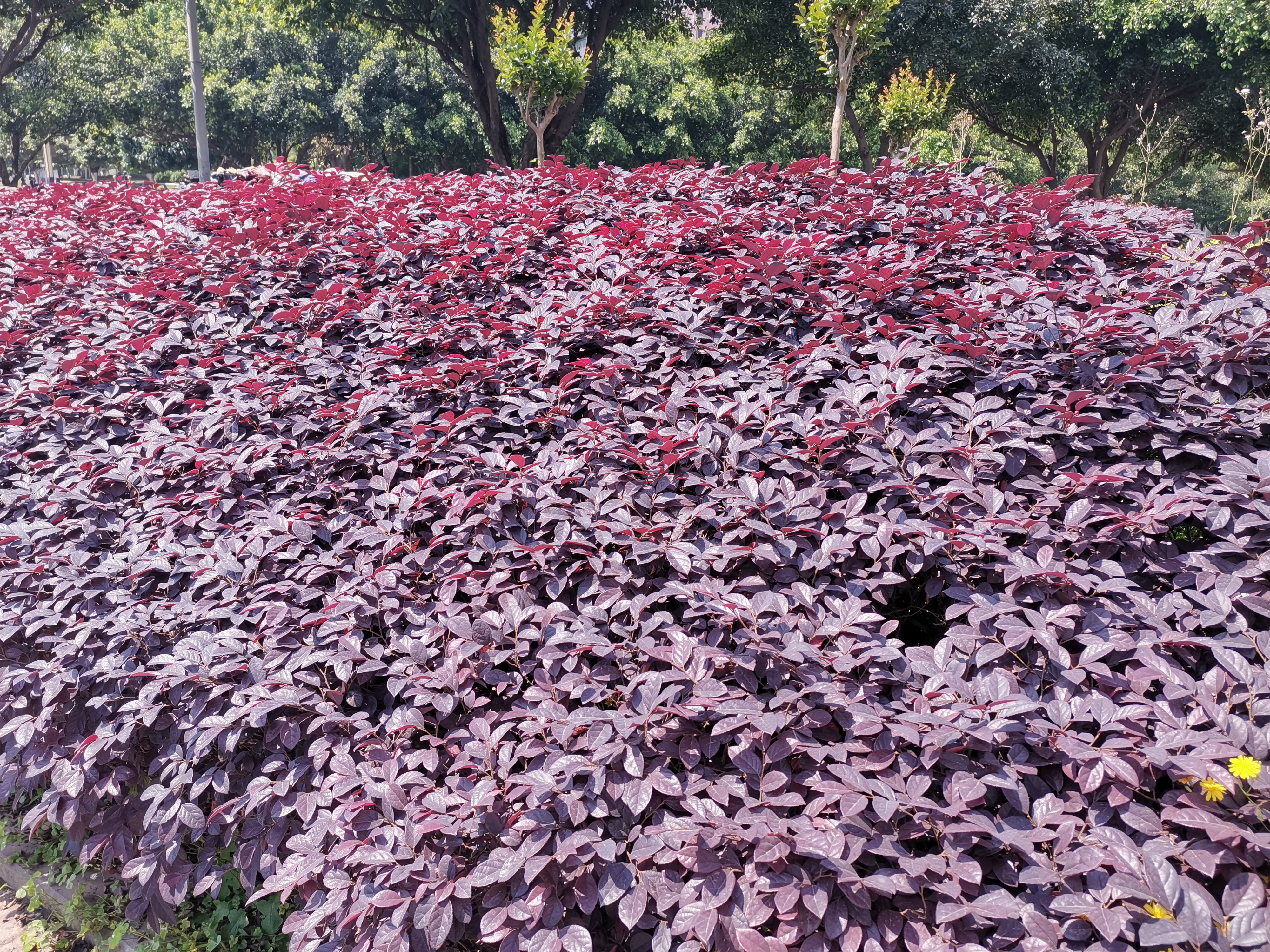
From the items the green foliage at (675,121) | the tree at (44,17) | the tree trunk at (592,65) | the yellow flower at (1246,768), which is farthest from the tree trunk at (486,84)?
the yellow flower at (1246,768)

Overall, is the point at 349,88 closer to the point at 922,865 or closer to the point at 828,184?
the point at 828,184

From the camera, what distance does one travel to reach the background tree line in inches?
557

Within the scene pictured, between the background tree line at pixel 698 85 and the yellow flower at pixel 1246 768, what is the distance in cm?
403

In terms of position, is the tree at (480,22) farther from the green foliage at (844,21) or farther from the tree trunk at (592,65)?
the green foliage at (844,21)

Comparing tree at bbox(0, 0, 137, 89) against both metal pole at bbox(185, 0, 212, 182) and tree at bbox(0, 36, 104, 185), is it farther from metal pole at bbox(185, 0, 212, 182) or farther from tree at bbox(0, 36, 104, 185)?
metal pole at bbox(185, 0, 212, 182)

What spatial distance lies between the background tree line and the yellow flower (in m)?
4.03

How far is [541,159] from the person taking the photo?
802 centimetres

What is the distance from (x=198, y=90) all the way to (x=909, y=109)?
354 inches

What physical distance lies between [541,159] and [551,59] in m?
1.93

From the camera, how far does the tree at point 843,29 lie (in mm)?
8617

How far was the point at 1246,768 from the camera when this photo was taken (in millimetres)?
1292

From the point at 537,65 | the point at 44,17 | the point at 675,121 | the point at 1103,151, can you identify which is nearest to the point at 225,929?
the point at 537,65

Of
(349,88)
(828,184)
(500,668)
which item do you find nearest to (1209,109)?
(828,184)

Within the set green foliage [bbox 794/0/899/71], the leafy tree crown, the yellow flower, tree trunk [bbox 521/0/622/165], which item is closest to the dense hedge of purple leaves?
the yellow flower
